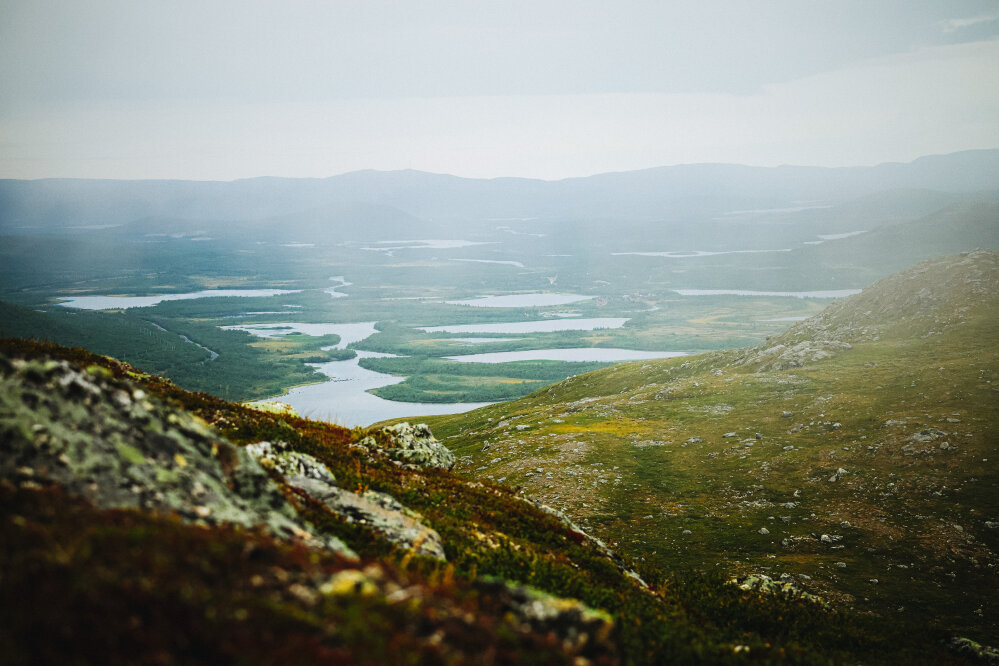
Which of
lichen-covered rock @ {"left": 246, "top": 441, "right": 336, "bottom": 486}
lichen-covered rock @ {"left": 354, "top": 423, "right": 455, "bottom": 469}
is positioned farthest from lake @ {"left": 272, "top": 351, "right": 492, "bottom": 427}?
lichen-covered rock @ {"left": 246, "top": 441, "right": 336, "bottom": 486}

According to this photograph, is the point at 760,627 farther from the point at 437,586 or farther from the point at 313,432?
the point at 313,432

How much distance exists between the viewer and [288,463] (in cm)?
1641

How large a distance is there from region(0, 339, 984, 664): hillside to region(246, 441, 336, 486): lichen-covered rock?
67 mm

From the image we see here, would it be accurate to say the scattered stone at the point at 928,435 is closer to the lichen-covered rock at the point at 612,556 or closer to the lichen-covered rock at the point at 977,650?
the lichen-covered rock at the point at 977,650

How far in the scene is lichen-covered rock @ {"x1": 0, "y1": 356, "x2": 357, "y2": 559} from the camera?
848 centimetres

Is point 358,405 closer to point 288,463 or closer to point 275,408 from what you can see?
point 275,408

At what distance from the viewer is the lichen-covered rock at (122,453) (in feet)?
27.8

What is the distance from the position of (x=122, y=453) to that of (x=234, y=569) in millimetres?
3828

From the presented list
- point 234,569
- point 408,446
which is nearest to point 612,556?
point 408,446

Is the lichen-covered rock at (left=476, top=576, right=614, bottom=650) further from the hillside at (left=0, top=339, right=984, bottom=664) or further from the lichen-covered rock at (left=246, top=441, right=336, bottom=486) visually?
the lichen-covered rock at (left=246, top=441, right=336, bottom=486)

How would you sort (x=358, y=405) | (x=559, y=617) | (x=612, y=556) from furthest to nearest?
(x=358, y=405) < (x=612, y=556) < (x=559, y=617)

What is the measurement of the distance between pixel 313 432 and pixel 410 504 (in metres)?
6.93

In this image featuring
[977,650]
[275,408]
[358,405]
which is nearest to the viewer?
[977,650]

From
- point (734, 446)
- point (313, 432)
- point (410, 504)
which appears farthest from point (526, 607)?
point (734, 446)
